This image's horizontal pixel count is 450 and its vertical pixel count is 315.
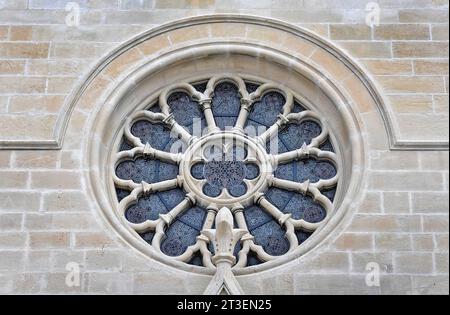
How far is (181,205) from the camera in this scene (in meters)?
18.5

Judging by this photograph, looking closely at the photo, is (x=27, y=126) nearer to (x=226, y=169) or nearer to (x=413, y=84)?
(x=226, y=169)

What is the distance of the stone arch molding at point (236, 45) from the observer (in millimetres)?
18766

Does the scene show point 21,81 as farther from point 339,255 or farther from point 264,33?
point 339,255

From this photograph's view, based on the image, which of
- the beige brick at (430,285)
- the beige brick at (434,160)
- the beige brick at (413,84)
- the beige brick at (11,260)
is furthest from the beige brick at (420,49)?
the beige brick at (11,260)

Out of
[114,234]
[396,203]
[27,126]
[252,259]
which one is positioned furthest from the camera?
[27,126]

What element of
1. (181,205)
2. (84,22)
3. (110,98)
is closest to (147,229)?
(181,205)

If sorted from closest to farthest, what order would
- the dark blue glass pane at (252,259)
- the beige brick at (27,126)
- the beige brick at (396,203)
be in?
the beige brick at (396,203), the dark blue glass pane at (252,259), the beige brick at (27,126)

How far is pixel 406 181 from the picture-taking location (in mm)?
18062

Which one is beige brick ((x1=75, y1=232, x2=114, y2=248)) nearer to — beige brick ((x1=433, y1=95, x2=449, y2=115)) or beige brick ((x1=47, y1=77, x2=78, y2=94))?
beige brick ((x1=47, y1=77, x2=78, y2=94))

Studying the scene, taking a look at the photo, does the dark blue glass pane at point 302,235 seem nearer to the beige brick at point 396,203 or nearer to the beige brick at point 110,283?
the beige brick at point 396,203

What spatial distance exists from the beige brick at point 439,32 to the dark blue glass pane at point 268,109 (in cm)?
201

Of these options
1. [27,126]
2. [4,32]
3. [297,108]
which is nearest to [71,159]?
[27,126]

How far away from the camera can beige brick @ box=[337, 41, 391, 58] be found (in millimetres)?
19172

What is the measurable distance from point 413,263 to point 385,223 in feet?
2.00
